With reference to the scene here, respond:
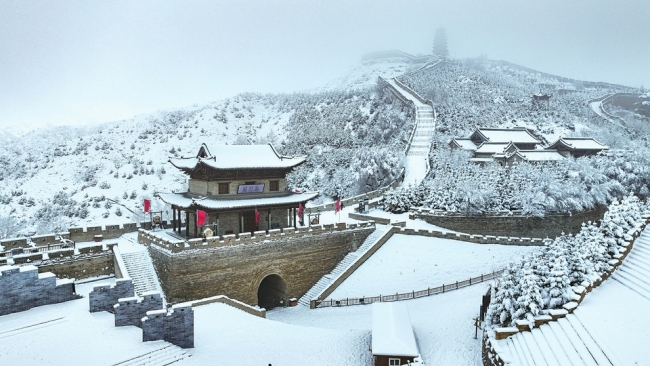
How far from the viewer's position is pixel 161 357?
12562 millimetres

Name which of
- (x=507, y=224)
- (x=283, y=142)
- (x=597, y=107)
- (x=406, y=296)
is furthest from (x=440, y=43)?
(x=406, y=296)

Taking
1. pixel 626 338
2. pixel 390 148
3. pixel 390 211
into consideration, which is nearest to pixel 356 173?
pixel 390 148

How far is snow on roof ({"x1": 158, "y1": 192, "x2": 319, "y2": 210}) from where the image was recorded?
23938 millimetres

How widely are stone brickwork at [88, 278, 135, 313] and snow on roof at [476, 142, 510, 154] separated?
3840 centimetres

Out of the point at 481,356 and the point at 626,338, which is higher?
the point at 626,338

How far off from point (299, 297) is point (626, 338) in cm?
1808

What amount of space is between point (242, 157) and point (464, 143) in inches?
1208

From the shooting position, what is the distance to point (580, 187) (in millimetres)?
32656

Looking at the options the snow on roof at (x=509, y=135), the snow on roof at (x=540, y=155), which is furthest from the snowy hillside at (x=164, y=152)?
the snow on roof at (x=540, y=155)

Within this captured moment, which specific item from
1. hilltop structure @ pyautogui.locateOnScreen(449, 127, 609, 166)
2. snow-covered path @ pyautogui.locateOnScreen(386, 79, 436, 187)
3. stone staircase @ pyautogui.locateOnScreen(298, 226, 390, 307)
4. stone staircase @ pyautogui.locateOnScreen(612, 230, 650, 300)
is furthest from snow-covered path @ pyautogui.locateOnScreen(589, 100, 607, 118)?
stone staircase @ pyautogui.locateOnScreen(612, 230, 650, 300)

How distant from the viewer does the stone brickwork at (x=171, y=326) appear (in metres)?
13.2

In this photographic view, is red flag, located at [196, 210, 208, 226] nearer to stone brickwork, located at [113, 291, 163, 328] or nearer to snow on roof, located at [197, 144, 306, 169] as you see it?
Result: snow on roof, located at [197, 144, 306, 169]

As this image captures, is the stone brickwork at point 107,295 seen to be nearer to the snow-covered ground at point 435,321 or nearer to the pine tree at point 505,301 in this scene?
the snow-covered ground at point 435,321

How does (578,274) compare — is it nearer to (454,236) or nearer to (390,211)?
(454,236)
